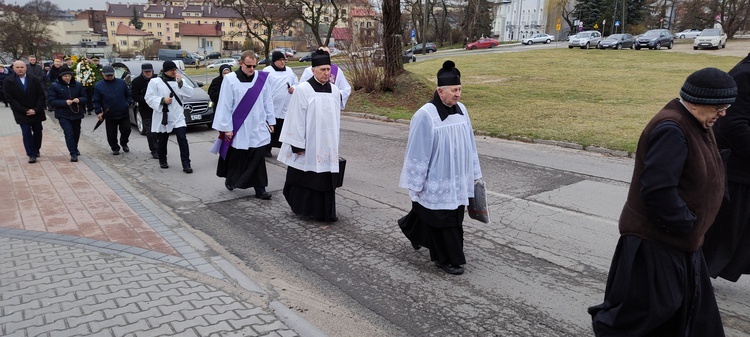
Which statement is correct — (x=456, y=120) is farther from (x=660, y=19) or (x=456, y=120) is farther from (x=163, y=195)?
(x=660, y=19)

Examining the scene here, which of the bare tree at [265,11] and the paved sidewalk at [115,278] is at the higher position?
the bare tree at [265,11]

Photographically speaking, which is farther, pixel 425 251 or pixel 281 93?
pixel 281 93

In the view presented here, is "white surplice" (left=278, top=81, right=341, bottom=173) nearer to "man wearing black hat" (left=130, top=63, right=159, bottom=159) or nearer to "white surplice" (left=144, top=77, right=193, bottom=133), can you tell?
"white surplice" (left=144, top=77, right=193, bottom=133)

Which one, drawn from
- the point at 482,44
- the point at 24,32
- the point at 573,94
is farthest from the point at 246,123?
the point at 24,32

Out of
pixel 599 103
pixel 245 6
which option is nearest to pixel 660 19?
pixel 245 6

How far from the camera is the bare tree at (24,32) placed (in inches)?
2341

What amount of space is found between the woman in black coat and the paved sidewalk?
2.94m

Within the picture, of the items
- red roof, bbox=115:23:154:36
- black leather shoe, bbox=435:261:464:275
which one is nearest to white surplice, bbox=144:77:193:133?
black leather shoe, bbox=435:261:464:275

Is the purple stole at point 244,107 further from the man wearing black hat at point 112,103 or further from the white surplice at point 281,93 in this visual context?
the man wearing black hat at point 112,103

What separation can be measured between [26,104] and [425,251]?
29.1ft

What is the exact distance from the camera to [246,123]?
7602 millimetres

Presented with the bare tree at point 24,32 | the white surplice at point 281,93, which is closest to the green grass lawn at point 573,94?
the white surplice at point 281,93

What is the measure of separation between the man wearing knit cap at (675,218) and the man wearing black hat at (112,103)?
35.4ft

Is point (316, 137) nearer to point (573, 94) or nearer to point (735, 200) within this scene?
point (735, 200)
